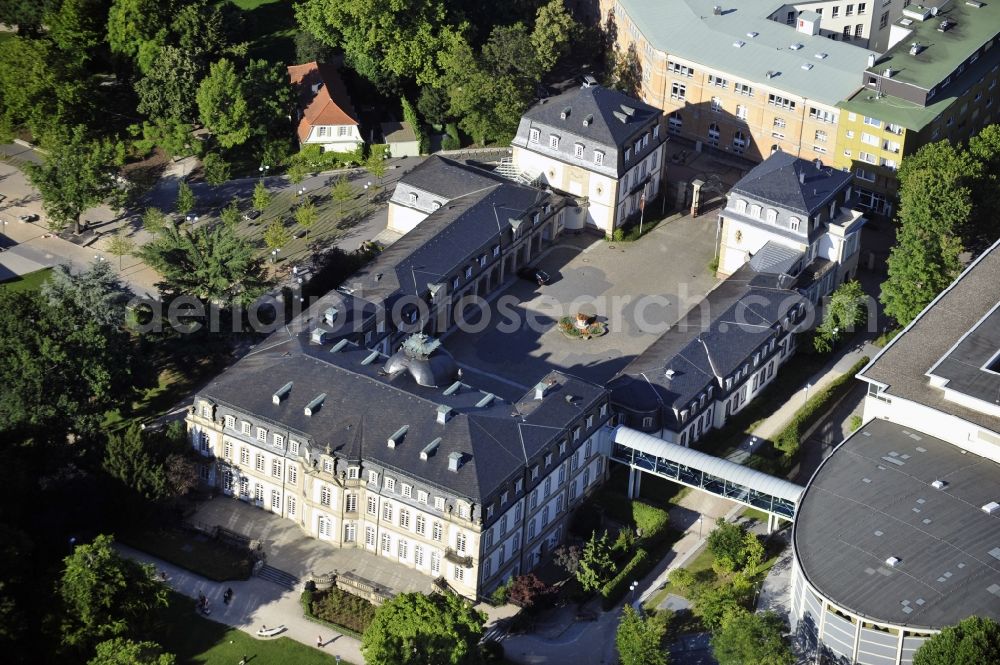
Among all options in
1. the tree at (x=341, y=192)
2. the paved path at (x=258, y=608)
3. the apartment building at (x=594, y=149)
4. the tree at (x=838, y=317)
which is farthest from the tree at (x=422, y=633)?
the tree at (x=341, y=192)

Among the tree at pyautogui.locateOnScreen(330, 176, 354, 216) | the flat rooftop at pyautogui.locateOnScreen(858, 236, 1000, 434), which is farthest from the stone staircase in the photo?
the tree at pyautogui.locateOnScreen(330, 176, 354, 216)

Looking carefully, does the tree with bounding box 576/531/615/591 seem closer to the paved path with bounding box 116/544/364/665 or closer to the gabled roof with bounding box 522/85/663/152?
the paved path with bounding box 116/544/364/665

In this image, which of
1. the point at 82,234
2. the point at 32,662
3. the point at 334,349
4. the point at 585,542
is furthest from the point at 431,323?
the point at 32,662

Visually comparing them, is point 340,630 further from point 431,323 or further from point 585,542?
point 431,323

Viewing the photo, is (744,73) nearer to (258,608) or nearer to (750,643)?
(750,643)

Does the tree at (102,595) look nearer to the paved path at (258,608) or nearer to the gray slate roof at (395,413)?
the paved path at (258,608)

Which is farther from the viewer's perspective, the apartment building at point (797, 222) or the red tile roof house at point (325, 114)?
the red tile roof house at point (325, 114)
